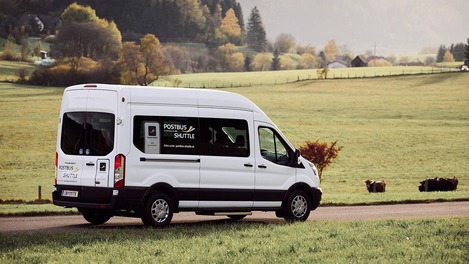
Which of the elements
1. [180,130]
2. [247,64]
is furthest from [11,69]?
[247,64]

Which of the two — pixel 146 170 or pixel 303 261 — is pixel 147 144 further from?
pixel 303 261

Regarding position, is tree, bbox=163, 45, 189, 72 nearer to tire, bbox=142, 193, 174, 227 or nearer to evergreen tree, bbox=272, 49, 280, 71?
evergreen tree, bbox=272, 49, 280, 71

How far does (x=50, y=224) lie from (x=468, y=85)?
86102 mm

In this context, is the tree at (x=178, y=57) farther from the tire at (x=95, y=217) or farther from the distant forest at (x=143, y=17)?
the tire at (x=95, y=217)

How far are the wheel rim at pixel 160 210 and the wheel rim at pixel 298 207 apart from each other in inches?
134

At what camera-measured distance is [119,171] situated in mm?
18281

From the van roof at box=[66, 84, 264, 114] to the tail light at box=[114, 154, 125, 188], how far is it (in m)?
1.17

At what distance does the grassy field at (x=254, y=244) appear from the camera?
559 inches

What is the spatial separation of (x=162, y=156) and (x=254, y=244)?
149 inches

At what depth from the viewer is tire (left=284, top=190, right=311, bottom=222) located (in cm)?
2106

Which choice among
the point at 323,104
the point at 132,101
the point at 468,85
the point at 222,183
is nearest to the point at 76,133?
the point at 132,101

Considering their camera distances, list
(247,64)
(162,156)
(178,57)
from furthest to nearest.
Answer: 1. (247,64)
2. (178,57)
3. (162,156)

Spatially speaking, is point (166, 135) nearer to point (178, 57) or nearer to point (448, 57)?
point (178, 57)

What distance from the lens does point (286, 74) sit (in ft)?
451
